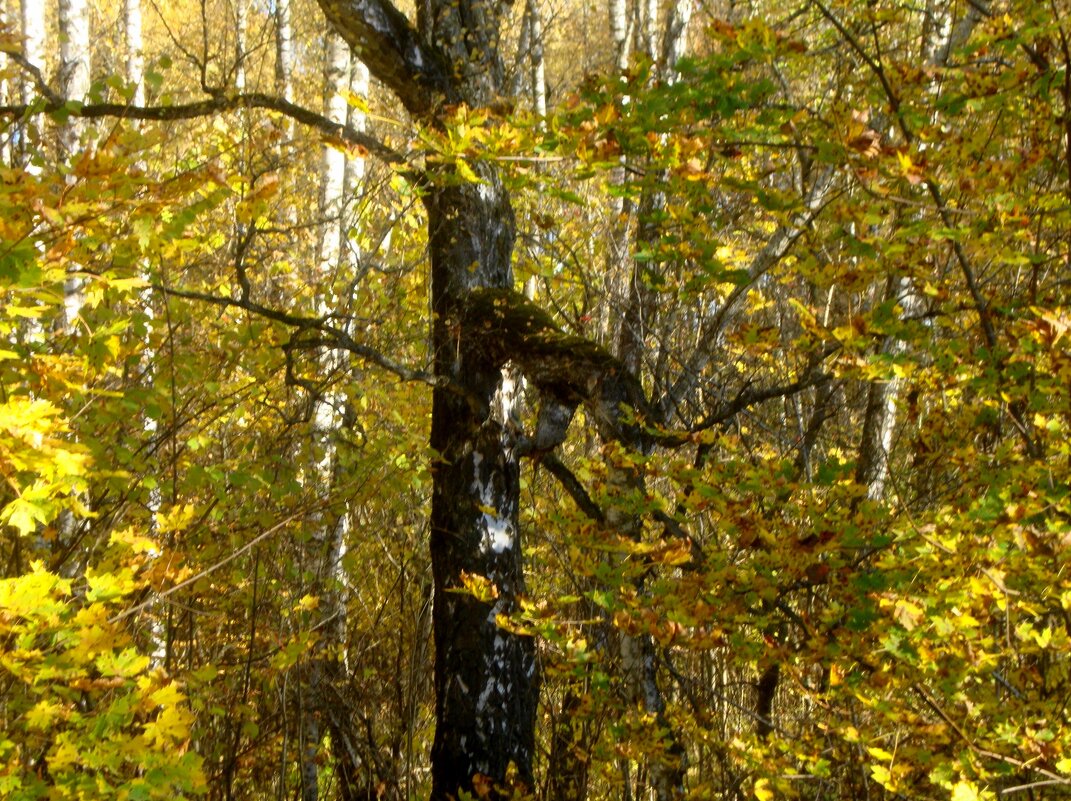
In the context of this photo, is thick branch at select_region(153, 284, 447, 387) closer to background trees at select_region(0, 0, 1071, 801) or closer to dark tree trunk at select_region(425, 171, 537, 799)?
background trees at select_region(0, 0, 1071, 801)

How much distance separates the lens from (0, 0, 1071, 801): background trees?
88.7 inches

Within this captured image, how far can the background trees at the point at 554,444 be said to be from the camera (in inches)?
88.7

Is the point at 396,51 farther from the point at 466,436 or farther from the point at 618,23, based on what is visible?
the point at 618,23

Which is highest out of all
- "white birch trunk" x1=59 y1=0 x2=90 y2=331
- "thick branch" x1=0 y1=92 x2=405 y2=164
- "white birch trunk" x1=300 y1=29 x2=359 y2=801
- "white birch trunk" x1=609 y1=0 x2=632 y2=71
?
"white birch trunk" x1=609 y1=0 x2=632 y2=71

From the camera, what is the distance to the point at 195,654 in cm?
352

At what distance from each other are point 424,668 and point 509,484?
1.28m

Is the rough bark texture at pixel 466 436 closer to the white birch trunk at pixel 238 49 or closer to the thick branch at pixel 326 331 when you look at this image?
the thick branch at pixel 326 331

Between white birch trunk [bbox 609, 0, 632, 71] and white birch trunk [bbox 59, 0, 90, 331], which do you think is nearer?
white birch trunk [bbox 59, 0, 90, 331]

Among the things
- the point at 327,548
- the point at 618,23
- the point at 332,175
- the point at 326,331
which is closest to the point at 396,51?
the point at 326,331

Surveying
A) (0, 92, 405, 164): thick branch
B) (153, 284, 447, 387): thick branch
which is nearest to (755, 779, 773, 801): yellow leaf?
(153, 284, 447, 387): thick branch

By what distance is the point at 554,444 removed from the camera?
4383 millimetres

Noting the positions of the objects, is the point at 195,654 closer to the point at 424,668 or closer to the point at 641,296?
the point at 424,668

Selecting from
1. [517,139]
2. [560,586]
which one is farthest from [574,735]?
[517,139]

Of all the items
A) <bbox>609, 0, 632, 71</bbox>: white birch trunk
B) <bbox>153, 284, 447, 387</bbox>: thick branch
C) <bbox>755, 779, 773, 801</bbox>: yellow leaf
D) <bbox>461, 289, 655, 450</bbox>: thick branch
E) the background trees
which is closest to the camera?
the background trees
